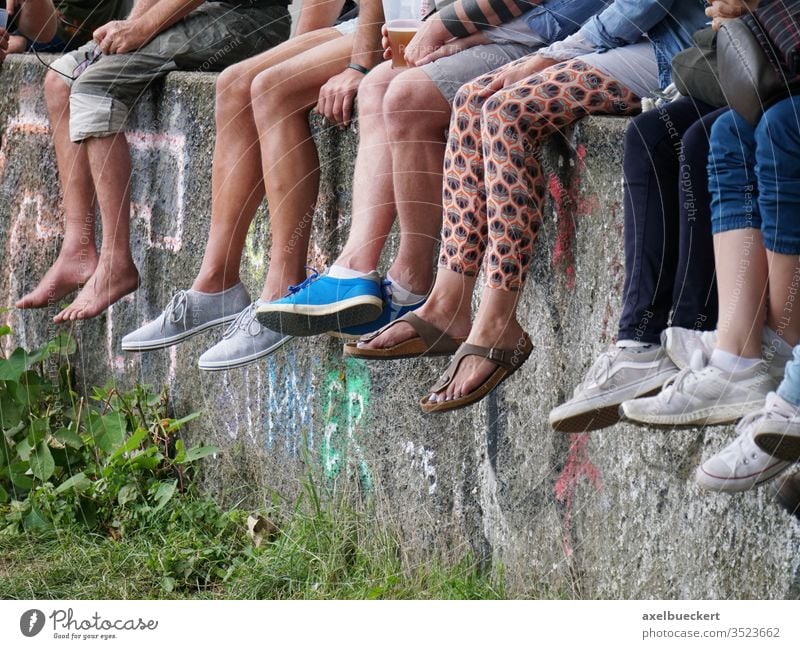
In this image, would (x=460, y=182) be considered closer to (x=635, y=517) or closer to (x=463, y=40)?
(x=463, y=40)

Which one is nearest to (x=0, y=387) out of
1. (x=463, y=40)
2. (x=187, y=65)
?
(x=187, y=65)

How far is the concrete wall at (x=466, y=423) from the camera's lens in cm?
197

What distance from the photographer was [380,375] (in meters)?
2.72

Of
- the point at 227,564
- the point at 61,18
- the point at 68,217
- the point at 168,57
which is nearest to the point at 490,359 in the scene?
the point at 227,564

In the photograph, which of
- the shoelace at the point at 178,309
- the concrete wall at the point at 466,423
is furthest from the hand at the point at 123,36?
the shoelace at the point at 178,309

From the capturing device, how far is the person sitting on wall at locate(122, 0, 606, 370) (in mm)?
2232

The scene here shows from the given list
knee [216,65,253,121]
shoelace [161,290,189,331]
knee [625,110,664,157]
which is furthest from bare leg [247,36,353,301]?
knee [625,110,664,157]

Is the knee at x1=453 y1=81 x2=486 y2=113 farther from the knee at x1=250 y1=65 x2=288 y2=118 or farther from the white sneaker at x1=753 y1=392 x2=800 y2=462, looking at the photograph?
the white sneaker at x1=753 y1=392 x2=800 y2=462

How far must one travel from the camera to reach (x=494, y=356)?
2.11 metres

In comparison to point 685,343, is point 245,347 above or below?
below

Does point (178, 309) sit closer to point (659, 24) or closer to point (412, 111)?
point (412, 111)

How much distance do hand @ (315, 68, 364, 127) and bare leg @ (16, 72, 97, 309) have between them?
0.99 m

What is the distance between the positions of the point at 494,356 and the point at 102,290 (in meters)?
1.48

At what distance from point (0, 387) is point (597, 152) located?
6.91 ft
